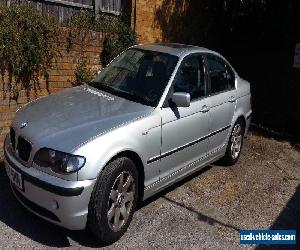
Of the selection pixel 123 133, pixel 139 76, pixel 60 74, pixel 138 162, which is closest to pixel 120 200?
pixel 138 162

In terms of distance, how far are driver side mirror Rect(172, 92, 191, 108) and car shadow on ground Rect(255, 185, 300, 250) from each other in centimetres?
170

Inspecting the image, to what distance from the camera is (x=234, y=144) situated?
20.5ft

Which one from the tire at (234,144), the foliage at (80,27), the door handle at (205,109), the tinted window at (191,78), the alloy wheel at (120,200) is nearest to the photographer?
the alloy wheel at (120,200)

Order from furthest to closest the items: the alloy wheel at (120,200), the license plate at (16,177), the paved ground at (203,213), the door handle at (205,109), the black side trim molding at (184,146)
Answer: the door handle at (205,109)
the black side trim molding at (184,146)
the paved ground at (203,213)
the alloy wheel at (120,200)
the license plate at (16,177)

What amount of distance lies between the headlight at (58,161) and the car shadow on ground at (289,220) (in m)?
2.12

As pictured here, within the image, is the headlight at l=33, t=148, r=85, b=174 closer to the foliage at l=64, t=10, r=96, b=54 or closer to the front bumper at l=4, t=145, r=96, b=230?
the front bumper at l=4, t=145, r=96, b=230

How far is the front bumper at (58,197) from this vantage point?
3.45m

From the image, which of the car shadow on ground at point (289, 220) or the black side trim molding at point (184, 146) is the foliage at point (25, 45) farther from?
the car shadow on ground at point (289, 220)

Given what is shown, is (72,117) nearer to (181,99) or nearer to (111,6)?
(181,99)

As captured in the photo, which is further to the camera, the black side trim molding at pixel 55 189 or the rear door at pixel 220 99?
the rear door at pixel 220 99

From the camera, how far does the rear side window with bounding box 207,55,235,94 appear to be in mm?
5484

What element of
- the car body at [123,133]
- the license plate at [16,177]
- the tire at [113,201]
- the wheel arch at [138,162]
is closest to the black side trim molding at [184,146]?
the car body at [123,133]

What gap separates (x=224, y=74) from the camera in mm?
5902

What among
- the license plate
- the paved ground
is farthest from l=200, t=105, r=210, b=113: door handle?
the license plate
